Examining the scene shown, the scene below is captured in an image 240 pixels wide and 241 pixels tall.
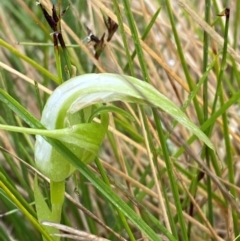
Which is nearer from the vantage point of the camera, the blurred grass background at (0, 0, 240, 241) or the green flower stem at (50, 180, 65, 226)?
the green flower stem at (50, 180, 65, 226)

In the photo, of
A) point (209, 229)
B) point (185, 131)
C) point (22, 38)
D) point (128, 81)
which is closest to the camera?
A: point (128, 81)

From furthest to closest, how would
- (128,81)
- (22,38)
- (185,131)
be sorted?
(22,38), (185,131), (128,81)

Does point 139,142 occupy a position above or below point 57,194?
below

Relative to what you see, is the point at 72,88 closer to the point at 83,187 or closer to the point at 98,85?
the point at 98,85

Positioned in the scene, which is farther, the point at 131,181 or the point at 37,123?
the point at 131,181

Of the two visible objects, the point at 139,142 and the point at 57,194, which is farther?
the point at 139,142

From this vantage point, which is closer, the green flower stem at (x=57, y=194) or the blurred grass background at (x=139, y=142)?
the green flower stem at (x=57, y=194)

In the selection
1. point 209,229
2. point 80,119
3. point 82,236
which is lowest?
point 209,229

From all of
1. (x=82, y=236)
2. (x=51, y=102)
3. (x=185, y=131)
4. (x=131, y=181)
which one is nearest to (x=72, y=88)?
(x=51, y=102)
